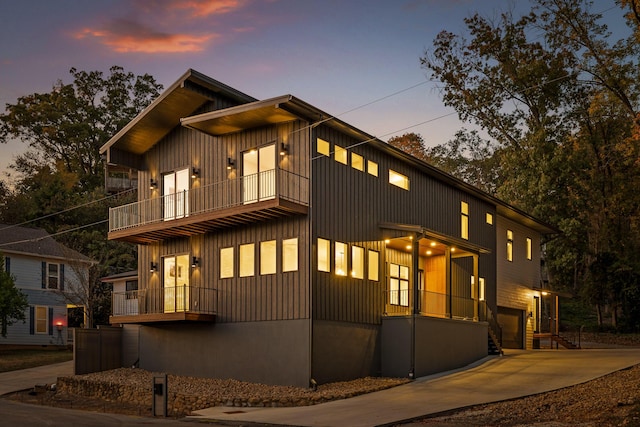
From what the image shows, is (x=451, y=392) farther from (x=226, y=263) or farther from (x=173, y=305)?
(x=173, y=305)

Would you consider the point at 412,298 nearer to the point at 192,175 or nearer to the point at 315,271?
the point at 315,271

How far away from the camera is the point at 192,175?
1078 inches

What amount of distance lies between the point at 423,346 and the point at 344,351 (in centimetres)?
308

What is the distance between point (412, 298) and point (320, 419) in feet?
30.2

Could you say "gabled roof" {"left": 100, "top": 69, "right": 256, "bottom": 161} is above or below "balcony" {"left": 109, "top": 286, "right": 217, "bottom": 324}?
above

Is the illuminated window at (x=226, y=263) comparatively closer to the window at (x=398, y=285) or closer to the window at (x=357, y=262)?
the window at (x=357, y=262)

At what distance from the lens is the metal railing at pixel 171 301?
26047 millimetres

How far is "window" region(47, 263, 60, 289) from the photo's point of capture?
144 feet

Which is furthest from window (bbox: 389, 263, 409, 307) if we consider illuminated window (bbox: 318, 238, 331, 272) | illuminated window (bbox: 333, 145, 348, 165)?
illuminated window (bbox: 333, 145, 348, 165)

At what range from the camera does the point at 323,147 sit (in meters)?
24.2

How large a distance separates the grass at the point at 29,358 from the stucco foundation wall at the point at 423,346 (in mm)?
17312

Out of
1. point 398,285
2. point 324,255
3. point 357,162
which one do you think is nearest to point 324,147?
point 357,162

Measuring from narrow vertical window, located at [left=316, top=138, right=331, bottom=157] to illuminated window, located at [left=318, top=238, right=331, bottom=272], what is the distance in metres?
2.85

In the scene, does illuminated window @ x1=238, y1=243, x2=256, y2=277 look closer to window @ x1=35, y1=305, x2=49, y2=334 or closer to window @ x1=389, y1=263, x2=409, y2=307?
window @ x1=389, y1=263, x2=409, y2=307
